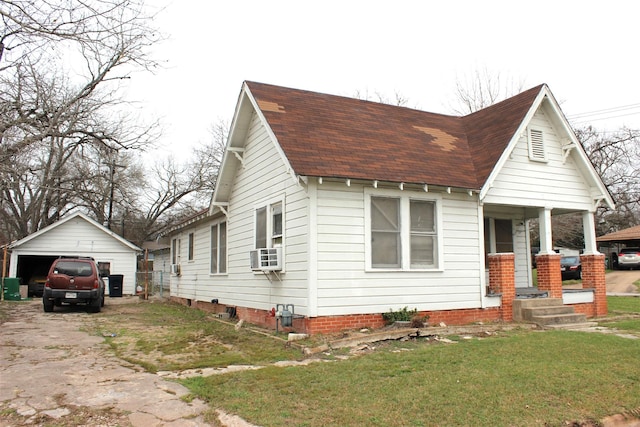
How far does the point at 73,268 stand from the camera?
17.5 metres

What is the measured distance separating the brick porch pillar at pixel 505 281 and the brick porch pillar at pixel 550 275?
1.17 metres

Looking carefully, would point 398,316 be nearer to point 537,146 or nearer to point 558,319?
point 558,319

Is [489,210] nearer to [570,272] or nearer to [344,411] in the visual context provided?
[344,411]

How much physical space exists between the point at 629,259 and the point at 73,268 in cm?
3369

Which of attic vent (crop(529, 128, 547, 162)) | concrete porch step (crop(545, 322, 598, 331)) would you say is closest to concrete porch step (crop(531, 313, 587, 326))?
concrete porch step (crop(545, 322, 598, 331))

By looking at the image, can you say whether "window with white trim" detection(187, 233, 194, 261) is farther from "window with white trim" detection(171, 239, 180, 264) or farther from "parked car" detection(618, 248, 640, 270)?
"parked car" detection(618, 248, 640, 270)

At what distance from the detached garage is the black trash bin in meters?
0.44

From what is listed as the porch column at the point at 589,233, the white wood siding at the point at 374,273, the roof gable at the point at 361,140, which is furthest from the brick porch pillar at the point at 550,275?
the roof gable at the point at 361,140

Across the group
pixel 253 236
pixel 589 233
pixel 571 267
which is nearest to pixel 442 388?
pixel 253 236

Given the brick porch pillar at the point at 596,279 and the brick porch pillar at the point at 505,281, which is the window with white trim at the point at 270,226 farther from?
the brick porch pillar at the point at 596,279

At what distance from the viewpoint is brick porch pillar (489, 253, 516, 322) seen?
1219 centimetres

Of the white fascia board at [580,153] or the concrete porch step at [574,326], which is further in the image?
the white fascia board at [580,153]

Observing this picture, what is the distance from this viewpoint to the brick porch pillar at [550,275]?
12902 millimetres

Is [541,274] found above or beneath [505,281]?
above
